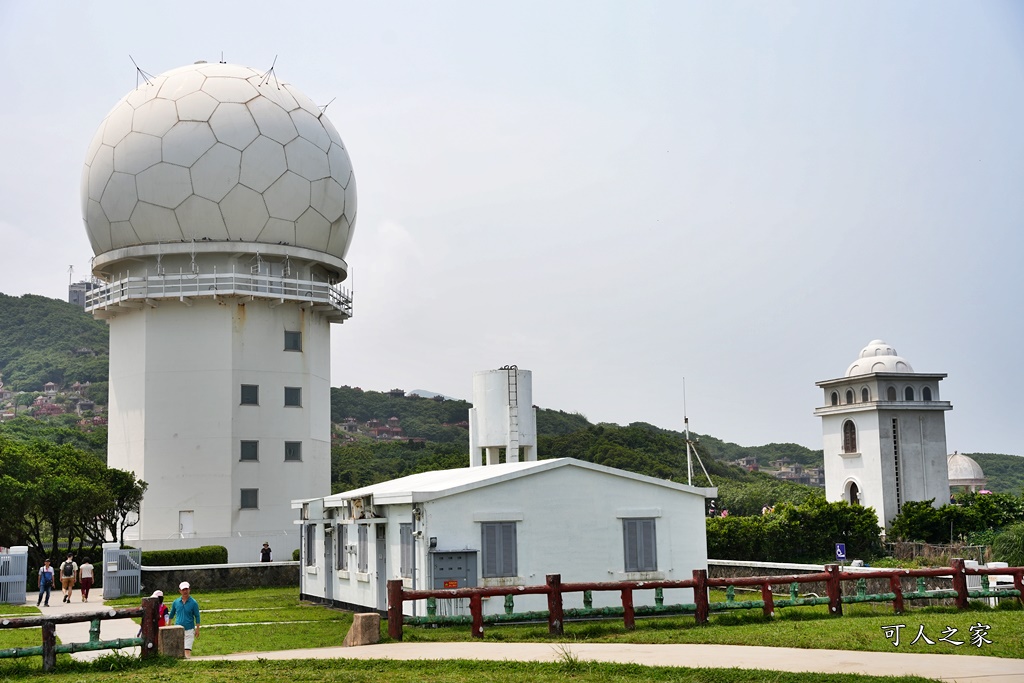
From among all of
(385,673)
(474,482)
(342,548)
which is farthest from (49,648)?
(342,548)

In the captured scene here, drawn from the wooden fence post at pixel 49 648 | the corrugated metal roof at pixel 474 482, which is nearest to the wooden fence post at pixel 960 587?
the corrugated metal roof at pixel 474 482

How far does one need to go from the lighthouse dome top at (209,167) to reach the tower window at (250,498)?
935 centimetres

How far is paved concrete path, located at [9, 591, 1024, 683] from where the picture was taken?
39.2 ft

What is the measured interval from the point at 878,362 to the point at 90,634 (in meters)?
38.3

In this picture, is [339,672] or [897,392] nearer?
[339,672]

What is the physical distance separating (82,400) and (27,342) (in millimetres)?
16400

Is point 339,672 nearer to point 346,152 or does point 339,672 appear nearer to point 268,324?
point 268,324

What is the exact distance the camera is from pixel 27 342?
120500 mm

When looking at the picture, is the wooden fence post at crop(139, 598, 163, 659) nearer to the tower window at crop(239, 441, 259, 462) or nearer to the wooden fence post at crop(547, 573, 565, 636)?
the wooden fence post at crop(547, 573, 565, 636)

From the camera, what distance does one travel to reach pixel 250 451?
40.4m

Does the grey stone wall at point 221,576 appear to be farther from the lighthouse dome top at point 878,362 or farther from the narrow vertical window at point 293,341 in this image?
the lighthouse dome top at point 878,362

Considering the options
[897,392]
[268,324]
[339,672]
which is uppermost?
[268,324]

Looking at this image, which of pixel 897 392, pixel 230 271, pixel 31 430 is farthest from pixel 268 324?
pixel 31 430

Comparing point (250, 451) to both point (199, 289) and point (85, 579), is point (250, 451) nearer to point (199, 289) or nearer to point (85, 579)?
point (199, 289)
